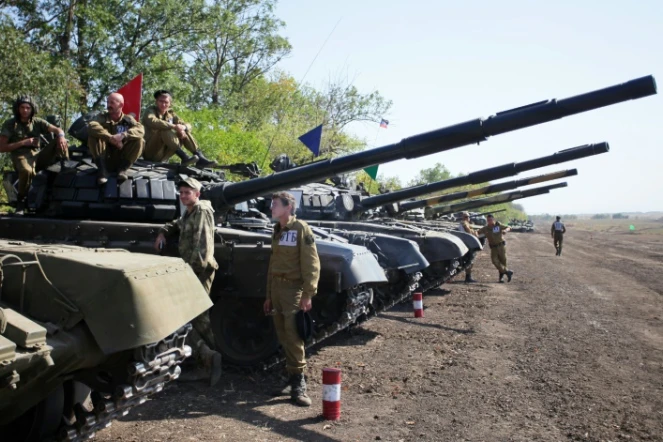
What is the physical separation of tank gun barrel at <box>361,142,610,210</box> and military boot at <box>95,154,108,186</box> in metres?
6.23

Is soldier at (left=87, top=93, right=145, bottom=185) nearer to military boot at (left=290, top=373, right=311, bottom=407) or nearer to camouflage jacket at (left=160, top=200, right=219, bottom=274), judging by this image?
camouflage jacket at (left=160, top=200, right=219, bottom=274)

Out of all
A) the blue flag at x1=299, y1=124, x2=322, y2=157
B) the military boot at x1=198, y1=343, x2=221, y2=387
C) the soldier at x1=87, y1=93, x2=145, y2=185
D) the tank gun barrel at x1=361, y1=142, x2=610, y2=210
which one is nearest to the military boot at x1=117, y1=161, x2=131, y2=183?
the soldier at x1=87, y1=93, x2=145, y2=185

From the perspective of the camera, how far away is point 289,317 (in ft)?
19.6

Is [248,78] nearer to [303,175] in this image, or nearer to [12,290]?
[303,175]

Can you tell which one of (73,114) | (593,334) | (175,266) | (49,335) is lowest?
(593,334)

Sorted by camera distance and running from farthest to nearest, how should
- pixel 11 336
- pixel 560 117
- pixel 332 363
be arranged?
pixel 332 363, pixel 560 117, pixel 11 336

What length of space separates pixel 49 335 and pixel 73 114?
14608 millimetres

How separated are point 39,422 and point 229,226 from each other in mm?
3457

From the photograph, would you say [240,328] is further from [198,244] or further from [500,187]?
[500,187]

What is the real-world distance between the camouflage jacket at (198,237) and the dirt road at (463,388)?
3.93 feet

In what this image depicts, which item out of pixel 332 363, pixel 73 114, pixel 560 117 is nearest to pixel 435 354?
pixel 332 363

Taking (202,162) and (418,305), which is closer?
(202,162)

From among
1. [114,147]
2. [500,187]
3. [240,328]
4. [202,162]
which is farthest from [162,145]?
[500,187]

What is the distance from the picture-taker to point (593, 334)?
934cm
